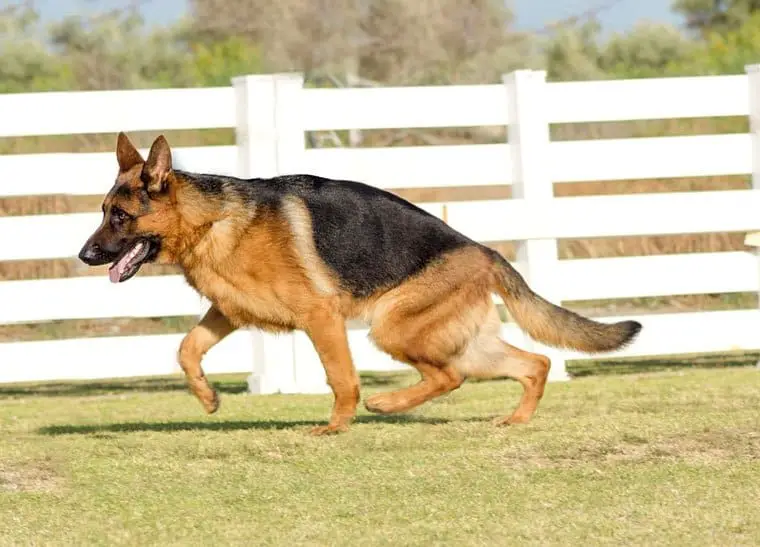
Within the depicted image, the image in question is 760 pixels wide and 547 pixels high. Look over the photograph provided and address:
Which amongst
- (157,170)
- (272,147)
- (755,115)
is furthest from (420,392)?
(755,115)

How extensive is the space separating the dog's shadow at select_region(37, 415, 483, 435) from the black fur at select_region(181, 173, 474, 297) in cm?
82

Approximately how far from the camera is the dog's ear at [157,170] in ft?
20.7

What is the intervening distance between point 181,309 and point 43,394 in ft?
5.10

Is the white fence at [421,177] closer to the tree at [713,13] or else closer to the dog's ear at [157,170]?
the dog's ear at [157,170]

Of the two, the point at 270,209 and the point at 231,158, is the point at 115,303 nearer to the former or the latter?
the point at 231,158

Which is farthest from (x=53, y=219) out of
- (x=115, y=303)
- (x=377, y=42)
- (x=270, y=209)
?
(x=377, y=42)

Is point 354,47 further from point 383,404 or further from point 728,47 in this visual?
point 383,404

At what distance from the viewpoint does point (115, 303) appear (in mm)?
9008

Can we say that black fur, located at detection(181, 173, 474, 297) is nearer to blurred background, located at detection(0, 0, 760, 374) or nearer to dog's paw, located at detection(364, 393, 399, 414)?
dog's paw, located at detection(364, 393, 399, 414)

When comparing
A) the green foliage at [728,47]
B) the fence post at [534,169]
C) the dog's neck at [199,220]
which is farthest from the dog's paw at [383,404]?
the green foliage at [728,47]

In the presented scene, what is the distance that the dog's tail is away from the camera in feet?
22.4

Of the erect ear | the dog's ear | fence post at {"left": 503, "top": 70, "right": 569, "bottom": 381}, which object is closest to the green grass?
the dog's ear

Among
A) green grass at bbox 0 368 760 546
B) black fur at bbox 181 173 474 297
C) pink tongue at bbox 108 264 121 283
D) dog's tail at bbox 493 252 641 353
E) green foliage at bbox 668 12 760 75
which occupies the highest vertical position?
green foliage at bbox 668 12 760 75

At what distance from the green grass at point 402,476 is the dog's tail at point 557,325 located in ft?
1.19
